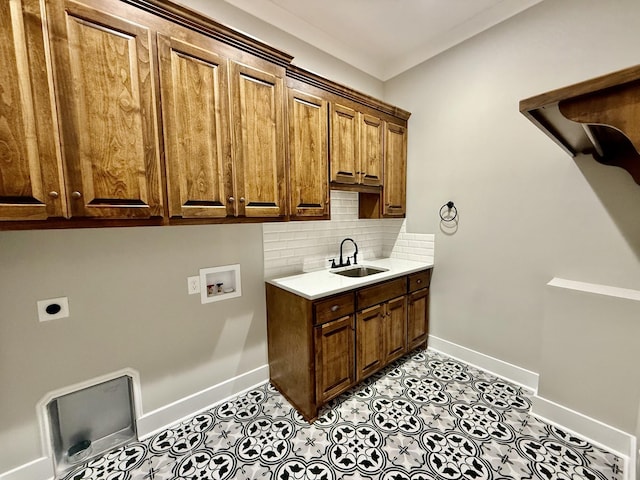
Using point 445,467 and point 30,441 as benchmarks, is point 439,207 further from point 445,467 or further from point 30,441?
point 30,441

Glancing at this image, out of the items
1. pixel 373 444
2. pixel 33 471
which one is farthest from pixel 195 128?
pixel 373 444

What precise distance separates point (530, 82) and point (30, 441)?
12.7 feet

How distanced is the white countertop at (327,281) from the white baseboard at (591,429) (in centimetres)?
127

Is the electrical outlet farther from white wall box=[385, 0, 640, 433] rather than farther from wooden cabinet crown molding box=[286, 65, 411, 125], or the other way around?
white wall box=[385, 0, 640, 433]

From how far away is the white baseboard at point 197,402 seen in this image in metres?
1.76

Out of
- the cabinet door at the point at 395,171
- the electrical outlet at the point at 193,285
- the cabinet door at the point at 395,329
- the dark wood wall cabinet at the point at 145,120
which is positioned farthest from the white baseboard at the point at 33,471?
the cabinet door at the point at 395,171

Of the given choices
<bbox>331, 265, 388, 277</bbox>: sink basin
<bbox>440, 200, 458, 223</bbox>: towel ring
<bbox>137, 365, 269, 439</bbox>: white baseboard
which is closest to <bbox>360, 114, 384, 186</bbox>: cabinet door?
<bbox>440, 200, 458, 223</bbox>: towel ring

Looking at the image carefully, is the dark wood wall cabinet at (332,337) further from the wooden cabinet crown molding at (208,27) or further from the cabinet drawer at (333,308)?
the wooden cabinet crown molding at (208,27)

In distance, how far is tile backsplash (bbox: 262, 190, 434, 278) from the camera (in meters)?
2.30

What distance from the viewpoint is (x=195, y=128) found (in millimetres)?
1454

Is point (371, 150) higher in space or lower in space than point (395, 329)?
higher

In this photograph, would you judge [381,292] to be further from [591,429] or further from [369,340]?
[591,429]

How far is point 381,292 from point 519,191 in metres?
1.34

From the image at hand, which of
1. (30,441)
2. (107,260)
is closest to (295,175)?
(107,260)
